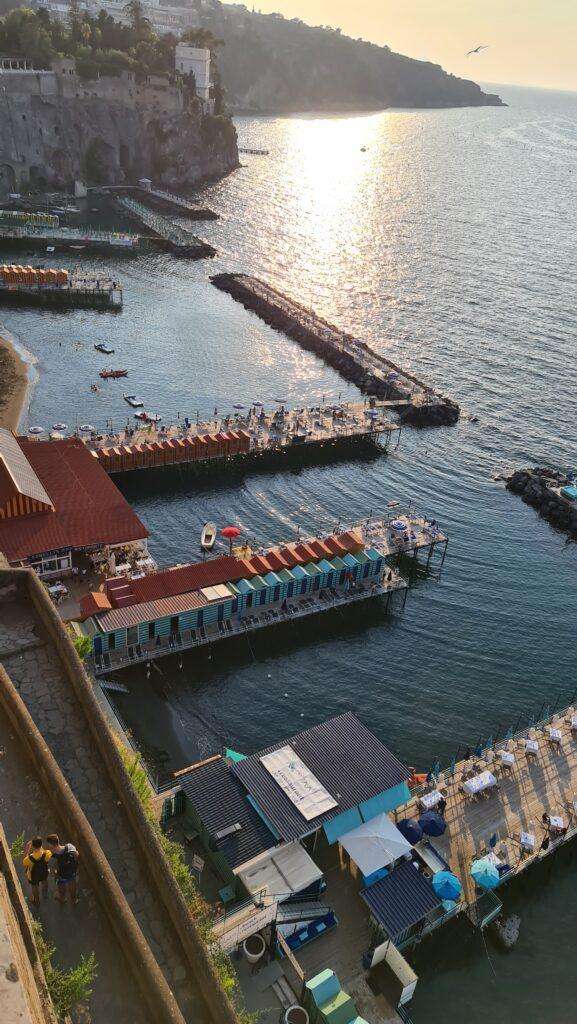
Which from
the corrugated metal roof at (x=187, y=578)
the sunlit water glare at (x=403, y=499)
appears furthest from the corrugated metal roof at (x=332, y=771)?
the corrugated metal roof at (x=187, y=578)

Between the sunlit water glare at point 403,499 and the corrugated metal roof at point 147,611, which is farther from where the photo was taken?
the corrugated metal roof at point 147,611

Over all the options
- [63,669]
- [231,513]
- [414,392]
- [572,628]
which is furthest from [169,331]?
[63,669]

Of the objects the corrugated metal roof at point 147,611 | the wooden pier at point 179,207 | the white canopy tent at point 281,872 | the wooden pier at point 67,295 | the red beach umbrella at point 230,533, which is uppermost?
the wooden pier at point 179,207

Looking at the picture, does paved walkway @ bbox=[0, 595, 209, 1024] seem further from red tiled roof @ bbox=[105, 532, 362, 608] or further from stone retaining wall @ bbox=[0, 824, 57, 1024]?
red tiled roof @ bbox=[105, 532, 362, 608]

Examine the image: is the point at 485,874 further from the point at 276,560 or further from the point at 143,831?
the point at 276,560

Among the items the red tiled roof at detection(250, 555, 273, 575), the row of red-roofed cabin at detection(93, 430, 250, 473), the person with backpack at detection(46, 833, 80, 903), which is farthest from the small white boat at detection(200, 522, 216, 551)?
the person with backpack at detection(46, 833, 80, 903)

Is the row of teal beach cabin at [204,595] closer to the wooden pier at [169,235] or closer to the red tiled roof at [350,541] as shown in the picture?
the red tiled roof at [350,541]
